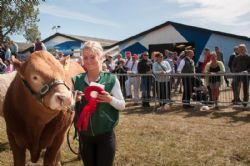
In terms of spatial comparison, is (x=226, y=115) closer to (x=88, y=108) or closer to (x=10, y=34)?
(x=88, y=108)

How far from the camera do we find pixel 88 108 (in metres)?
3.74

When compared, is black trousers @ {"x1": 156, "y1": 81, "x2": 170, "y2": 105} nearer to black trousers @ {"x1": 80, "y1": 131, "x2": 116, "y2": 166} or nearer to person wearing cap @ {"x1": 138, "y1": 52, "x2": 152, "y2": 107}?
person wearing cap @ {"x1": 138, "y1": 52, "x2": 152, "y2": 107}

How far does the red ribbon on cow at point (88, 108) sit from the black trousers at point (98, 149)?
18 centimetres

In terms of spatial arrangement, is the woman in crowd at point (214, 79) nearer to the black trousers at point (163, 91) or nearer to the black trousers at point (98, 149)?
the black trousers at point (163, 91)

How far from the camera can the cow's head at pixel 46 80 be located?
3660 mm

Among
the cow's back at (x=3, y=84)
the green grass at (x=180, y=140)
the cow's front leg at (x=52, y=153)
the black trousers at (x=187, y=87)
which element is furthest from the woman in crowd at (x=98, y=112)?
the black trousers at (x=187, y=87)

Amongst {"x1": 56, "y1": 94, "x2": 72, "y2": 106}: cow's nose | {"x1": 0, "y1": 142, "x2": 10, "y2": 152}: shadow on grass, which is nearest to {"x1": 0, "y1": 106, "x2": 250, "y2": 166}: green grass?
{"x1": 0, "y1": 142, "x2": 10, "y2": 152}: shadow on grass

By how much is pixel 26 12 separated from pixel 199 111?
76.2ft

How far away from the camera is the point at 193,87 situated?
12359mm

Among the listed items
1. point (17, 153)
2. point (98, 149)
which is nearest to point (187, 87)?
point (17, 153)

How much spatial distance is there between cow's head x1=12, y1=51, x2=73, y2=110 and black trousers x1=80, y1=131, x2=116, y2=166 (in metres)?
0.45

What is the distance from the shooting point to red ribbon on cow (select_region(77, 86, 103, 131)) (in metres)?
3.64

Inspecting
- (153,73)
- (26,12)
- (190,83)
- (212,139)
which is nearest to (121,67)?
(153,73)

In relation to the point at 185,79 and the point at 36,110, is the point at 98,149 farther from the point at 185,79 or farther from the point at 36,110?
the point at 185,79
